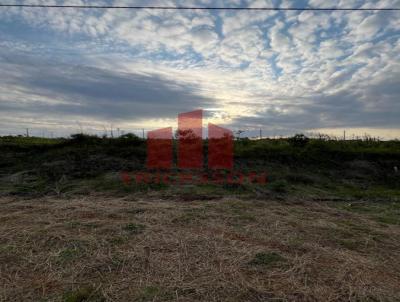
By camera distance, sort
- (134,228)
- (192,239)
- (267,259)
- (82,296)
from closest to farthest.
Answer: (82,296), (267,259), (192,239), (134,228)

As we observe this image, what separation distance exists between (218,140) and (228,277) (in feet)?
25.8

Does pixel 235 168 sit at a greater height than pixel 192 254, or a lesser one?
greater

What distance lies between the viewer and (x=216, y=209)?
4582 mm

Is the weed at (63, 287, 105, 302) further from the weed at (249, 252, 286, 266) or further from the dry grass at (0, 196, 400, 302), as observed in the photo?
the weed at (249, 252, 286, 266)

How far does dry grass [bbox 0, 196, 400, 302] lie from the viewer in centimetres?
221

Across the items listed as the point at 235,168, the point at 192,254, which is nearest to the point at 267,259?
the point at 192,254

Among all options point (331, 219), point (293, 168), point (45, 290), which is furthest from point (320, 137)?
point (45, 290)

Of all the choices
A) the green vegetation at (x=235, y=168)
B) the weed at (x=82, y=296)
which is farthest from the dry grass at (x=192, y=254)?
the green vegetation at (x=235, y=168)

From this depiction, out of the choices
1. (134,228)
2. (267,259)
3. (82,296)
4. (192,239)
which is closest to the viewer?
(82,296)

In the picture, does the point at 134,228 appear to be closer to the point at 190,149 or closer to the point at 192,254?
the point at 192,254

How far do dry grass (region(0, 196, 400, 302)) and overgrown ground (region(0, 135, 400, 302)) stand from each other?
0.04 feet

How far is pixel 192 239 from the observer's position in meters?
3.25

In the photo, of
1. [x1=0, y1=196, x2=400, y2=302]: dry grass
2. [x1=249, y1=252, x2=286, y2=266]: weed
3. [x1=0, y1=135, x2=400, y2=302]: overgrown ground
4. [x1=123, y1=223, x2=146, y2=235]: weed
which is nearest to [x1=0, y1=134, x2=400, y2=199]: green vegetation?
[x1=0, y1=135, x2=400, y2=302]: overgrown ground

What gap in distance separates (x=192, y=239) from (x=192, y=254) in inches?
14.8
